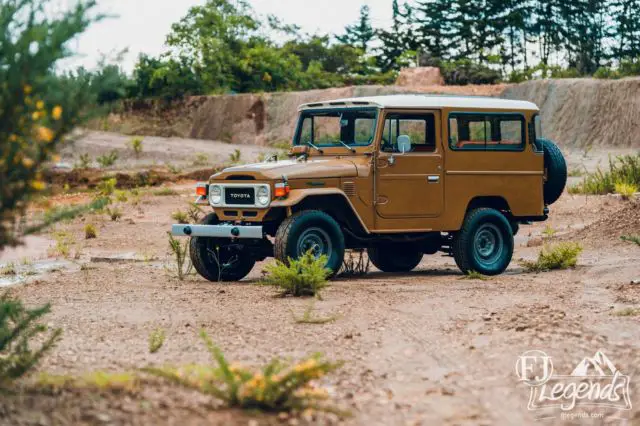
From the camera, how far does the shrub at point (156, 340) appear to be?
25.2ft

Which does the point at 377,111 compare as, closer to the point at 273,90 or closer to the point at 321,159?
the point at 321,159

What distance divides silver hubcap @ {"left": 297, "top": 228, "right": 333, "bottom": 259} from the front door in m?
0.86

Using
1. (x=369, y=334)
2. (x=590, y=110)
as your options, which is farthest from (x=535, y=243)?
(x=590, y=110)

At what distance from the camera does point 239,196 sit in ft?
40.1

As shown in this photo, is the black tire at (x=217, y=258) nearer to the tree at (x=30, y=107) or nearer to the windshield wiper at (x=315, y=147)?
the windshield wiper at (x=315, y=147)

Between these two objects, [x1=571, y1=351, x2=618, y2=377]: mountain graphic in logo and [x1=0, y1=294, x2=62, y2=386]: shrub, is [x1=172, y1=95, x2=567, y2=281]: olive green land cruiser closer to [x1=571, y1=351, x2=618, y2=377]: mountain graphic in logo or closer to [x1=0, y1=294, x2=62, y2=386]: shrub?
[x1=571, y1=351, x2=618, y2=377]: mountain graphic in logo

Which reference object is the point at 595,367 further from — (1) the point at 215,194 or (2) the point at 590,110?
(2) the point at 590,110

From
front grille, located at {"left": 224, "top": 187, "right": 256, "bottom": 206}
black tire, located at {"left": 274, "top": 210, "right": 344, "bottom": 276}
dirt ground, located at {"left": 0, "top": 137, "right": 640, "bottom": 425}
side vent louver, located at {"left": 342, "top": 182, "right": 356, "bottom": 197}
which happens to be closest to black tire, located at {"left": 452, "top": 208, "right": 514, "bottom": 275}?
dirt ground, located at {"left": 0, "top": 137, "right": 640, "bottom": 425}

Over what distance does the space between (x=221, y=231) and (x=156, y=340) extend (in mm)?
3892

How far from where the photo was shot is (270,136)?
35.1 meters

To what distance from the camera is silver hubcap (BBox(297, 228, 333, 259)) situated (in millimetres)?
11945

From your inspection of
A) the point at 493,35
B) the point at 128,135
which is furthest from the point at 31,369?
the point at 493,35

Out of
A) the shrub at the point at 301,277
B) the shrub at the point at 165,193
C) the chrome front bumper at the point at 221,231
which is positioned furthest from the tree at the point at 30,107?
the shrub at the point at 165,193

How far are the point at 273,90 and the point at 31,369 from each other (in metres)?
33.8
